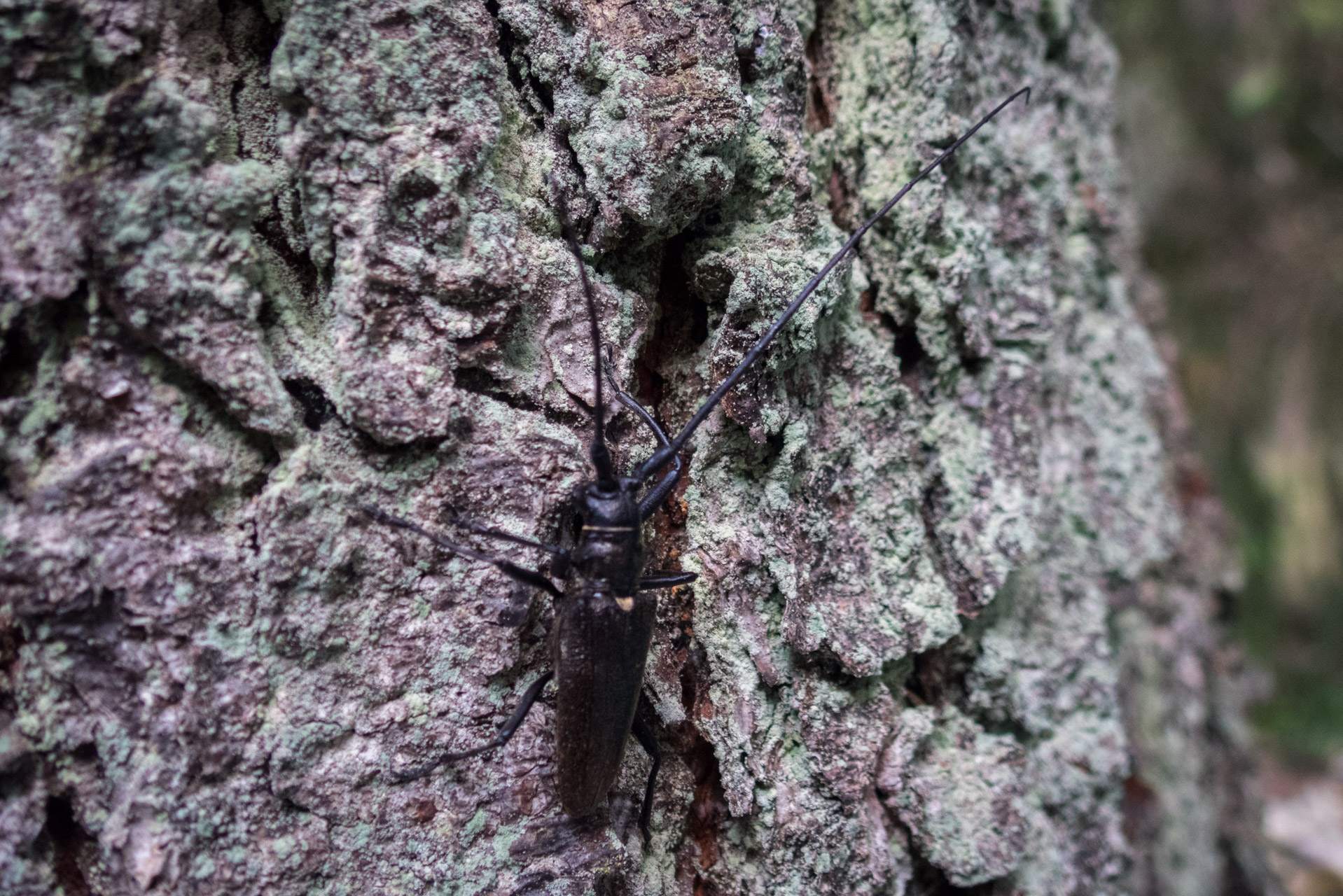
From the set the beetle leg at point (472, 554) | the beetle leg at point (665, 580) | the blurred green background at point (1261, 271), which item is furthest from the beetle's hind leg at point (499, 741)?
the blurred green background at point (1261, 271)

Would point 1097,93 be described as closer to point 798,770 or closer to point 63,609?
point 798,770

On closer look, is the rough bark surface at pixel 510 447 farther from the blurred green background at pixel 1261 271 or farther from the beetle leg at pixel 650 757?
the blurred green background at pixel 1261 271

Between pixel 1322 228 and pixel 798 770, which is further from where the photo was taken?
pixel 1322 228

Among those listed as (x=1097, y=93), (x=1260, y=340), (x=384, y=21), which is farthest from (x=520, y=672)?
(x=1260, y=340)

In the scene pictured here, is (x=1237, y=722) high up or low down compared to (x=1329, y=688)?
down

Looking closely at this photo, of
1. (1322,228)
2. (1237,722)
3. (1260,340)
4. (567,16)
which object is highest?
(1322,228)

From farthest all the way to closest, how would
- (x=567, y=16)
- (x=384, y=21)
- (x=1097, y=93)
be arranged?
(x=1097, y=93) → (x=567, y=16) → (x=384, y=21)

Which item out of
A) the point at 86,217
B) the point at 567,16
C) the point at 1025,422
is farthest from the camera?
the point at 1025,422
